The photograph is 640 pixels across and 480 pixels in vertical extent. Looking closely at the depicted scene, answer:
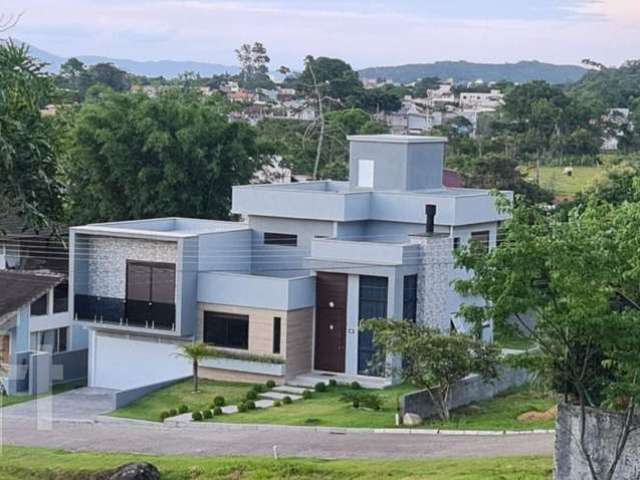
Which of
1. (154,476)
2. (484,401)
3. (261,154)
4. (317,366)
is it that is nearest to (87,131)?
(261,154)

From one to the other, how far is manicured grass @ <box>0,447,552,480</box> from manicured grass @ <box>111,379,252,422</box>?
5.15 meters

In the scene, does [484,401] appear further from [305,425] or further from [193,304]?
[193,304]

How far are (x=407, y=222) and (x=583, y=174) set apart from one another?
4262 cm

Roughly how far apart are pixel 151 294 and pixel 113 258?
5.03 ft

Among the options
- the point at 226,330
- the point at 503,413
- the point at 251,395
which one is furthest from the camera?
the point at 226,330

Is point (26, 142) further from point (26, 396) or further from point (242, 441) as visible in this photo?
point (26, 396)

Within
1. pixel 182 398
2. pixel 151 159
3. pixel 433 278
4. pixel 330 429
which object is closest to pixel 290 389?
pixel 182 398

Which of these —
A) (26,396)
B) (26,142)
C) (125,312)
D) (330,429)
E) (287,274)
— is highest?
(26,142)

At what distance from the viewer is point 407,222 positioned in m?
36.7

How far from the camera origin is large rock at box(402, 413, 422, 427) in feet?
91.0

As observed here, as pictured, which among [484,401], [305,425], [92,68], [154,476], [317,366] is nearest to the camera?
[154,476]

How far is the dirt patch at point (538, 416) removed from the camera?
27.6 metres

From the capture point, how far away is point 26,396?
34125 millimetres

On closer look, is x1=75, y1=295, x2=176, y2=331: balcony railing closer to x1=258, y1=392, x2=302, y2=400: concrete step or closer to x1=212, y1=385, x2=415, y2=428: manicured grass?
x1=258, y1=392, x2=302, y2=400: concrete step
